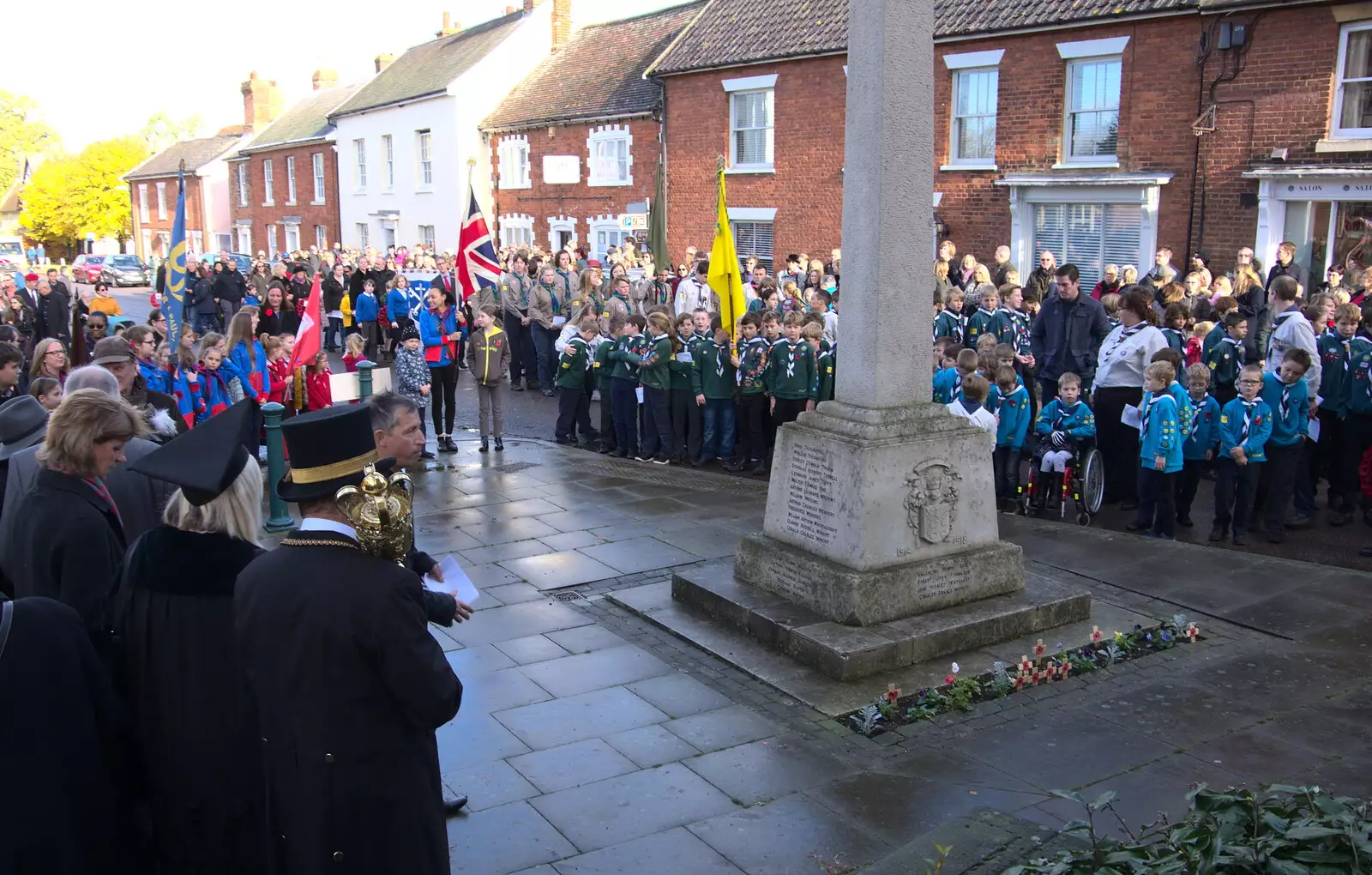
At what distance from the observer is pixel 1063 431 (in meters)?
10.0

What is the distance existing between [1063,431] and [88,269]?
154 ft

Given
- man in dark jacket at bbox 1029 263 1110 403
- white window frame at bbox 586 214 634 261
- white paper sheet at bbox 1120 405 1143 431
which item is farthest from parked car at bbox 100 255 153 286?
white paper sheet at bbox 1120 405 1143 431

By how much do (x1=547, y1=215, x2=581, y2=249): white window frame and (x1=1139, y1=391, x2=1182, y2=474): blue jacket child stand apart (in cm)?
2333

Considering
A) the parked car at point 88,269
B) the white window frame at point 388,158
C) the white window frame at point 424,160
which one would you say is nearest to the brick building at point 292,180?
the white window frame at point 388,158

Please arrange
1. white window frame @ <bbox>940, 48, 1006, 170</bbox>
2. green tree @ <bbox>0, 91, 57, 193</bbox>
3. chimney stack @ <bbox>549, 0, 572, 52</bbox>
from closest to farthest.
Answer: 1. white window frame @ <bbox>940, 48, 1006, 170</bbox>
2. chimney stack @ <bbox>549, 0, 572, 52</bbox>
3. green tree @ <bbox>0, 91, 57, 193</bbox>

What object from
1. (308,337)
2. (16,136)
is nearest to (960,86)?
(308,337)

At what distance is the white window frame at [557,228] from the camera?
31516 mm

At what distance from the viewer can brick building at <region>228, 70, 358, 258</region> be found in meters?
44.9

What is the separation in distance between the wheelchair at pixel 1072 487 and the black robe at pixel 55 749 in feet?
27.5

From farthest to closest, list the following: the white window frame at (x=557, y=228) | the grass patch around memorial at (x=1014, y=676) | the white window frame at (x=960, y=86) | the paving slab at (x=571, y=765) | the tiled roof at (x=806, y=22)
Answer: the white window frame at (x=557, y=228)
the white window frame at (x=960, y=86)
the tiled roof at (x=806, y=22)
the grass patch around memorial at (x=1014, y=676)
the paving slab at (x=571, y=765)

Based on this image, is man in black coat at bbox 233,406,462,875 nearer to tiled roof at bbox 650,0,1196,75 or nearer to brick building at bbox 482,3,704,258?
tiled roof at bbox 650,0,1196,75

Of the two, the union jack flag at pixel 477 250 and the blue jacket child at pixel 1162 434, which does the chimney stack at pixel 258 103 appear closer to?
the union jack flag at pixel 477 250

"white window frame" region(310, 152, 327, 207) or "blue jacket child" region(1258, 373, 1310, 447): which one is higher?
"white window frame" region(310, 152, 327, 207)

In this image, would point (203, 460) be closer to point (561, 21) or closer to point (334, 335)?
point (334, 335)
